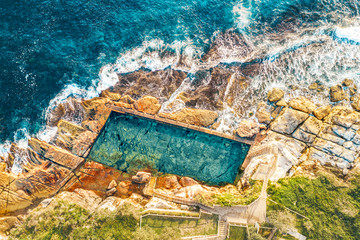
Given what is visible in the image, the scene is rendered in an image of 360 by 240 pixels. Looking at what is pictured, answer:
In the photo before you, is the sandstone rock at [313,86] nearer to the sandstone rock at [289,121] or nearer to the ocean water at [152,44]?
the ocean water at [152,44]

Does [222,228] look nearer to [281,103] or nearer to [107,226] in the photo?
[107,226]

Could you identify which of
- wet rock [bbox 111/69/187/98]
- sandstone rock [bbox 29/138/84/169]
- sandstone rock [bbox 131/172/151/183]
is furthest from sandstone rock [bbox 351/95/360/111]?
sandstone rock [bbox 29/138/84/169]

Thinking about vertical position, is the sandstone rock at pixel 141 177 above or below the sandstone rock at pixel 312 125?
below

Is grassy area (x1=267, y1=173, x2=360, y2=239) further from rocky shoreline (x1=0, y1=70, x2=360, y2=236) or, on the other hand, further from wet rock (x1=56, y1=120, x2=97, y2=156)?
wet rock (x1=56, y1=120, x2=97, y2=156)

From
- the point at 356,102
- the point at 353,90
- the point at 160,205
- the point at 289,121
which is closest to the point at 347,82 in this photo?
the point at 353,90

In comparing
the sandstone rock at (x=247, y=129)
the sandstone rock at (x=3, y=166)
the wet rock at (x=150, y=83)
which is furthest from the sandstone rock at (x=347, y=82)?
the sandstone rock at (x=3, y=166)

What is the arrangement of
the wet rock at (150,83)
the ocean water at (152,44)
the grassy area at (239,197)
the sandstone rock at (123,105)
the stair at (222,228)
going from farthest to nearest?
the wet rock at (150,83), the ocean water at (152,44), the sandstone rock at (123,105), the grassy area at (239,197), the stair at (222,228)
